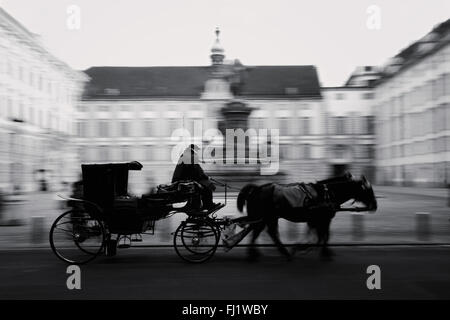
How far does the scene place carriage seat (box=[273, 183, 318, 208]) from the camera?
8.48 meters

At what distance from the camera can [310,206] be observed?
8.50 m

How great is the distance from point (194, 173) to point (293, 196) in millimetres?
1675

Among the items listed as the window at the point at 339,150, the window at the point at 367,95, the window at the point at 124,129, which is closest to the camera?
the window at the point at 124,129

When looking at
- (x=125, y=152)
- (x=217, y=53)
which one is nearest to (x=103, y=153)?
(x=125, y=152)

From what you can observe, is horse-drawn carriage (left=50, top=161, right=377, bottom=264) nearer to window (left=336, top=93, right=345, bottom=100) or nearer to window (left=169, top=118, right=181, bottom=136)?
window (left=169, top=118, right=181, bottom=136)

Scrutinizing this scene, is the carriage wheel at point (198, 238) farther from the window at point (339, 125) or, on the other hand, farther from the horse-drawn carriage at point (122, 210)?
the window at point (339, 125)

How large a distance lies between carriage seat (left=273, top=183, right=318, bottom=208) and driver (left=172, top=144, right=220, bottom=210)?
1012mm

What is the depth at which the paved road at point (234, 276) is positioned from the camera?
6430mm

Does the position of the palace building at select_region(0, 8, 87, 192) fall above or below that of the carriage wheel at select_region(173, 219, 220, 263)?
above

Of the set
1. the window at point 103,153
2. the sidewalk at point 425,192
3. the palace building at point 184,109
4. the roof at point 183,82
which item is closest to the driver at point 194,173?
the sidewalk at point 425,192

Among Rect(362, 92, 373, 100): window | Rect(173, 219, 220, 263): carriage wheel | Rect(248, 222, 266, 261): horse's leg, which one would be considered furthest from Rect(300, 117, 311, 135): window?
Rect(173, 219, 220, 263): carriage wheel

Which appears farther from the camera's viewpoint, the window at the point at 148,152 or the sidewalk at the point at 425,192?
the window at the point at 148,152

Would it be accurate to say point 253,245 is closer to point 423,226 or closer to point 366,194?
point 366,194

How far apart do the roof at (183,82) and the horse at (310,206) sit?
3710cm
